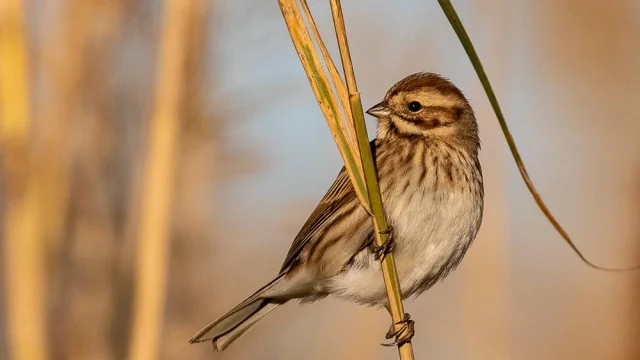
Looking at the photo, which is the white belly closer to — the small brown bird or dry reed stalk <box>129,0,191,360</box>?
the small brown bird

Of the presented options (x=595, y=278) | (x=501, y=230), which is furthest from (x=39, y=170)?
(x=595, y=278)

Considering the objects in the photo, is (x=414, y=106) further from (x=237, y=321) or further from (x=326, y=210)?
(x=237, y=321)

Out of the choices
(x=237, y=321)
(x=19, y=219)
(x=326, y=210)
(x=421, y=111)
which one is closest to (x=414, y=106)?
(x=421, y=111)

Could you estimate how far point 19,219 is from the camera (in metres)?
2.39

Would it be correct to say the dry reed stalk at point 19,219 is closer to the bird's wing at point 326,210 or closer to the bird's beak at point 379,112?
the bird's wing at point 326,210

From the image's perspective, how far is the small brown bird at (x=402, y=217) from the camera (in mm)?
2662

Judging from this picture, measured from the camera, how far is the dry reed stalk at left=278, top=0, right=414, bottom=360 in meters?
1.66

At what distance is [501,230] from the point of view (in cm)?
304

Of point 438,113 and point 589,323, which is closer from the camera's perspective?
point 438,113

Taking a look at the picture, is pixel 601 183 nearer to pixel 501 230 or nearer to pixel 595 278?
pixel 595 278

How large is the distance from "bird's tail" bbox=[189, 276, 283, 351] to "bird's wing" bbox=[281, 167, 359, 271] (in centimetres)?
11

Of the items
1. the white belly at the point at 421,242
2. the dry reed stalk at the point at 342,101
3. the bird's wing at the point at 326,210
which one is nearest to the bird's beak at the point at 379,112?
the bird's wing at the point at 326,210

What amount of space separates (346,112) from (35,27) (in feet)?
4.20

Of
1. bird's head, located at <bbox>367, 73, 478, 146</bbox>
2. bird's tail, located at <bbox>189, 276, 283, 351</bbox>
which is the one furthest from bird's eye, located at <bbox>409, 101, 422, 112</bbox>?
bird's tail, located at <bbox>189, 276, 283, 351</bbox>
